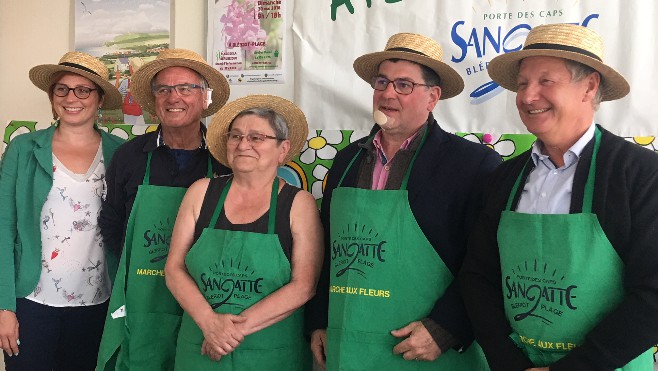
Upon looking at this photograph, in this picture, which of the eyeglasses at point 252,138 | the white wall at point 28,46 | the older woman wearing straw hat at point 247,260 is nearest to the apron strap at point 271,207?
the older woman wearing straw hat at point 247,260

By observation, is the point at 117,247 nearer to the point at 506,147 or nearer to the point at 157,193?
the point at 157,193

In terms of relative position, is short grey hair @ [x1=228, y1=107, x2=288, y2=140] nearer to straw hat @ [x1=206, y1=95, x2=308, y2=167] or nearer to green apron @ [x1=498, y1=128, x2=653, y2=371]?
straw hat @ [x1=206, y1=95, x2=308, y2=167]

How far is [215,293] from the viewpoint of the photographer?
174 centimetres

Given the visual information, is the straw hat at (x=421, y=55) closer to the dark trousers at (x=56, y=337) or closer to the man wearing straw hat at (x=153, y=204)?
the man wearing straw hat at (x=153, y=204)

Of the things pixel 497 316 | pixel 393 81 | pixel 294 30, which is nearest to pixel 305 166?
pixel 294 30

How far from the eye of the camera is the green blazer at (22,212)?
212cm

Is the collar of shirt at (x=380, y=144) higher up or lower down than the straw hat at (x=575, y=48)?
lower down

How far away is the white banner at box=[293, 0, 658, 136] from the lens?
6.77 ft

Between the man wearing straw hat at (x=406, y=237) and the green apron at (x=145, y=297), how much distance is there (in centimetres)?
58

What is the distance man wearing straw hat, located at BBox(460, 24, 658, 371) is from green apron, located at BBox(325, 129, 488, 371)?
0.17 meters

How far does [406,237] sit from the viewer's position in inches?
65.4

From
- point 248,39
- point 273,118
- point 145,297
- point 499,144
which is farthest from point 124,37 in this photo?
point 499,144

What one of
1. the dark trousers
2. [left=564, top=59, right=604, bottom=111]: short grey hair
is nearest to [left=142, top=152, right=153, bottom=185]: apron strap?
the dark trousers

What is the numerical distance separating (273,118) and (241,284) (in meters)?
0.54
